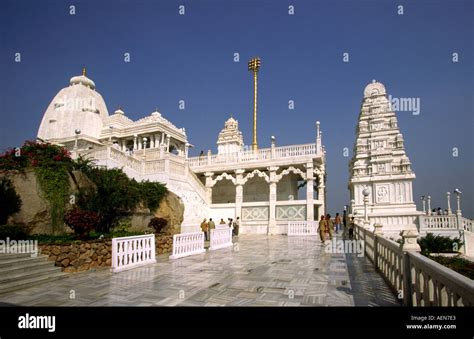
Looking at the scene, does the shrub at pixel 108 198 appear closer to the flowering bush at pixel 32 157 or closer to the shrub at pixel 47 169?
the shrub at pixel 47 169

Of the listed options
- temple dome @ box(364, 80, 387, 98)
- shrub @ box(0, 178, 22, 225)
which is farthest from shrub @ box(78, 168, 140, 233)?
temple dome @ box(364, 80, 387, 98)

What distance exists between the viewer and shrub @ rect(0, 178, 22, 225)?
9.05 m

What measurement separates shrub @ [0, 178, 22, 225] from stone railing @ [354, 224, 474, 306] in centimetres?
1112

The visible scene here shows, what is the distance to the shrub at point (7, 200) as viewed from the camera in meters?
9.05

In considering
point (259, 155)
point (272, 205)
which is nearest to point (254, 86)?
point (259, 155)

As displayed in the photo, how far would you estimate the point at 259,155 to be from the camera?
75.0ft

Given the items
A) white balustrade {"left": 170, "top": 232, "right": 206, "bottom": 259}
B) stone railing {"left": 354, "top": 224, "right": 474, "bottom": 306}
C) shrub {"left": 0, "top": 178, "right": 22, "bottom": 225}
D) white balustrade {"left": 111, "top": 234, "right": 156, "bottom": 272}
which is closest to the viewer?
stone railing {"left": 354, "top": 224, "right": 474, "bottom": 306}

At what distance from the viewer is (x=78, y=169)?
12.8 meters

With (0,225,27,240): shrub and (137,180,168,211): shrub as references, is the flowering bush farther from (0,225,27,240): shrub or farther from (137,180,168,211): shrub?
(137,180,168,211): shrub

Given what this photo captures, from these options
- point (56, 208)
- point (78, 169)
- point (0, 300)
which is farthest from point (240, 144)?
point (0, 300)

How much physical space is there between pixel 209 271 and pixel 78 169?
888cm

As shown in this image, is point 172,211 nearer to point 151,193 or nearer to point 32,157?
point 151,193
